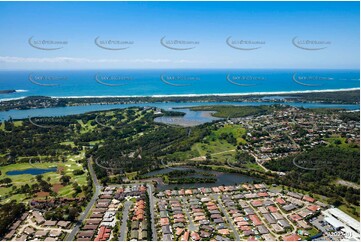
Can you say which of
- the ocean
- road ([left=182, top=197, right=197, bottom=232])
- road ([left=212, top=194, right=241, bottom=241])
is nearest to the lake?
the ocean

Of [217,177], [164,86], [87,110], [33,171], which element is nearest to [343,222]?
[217,177]

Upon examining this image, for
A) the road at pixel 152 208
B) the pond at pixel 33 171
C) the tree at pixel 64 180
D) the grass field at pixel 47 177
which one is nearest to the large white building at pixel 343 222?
the road at pixel 152 208

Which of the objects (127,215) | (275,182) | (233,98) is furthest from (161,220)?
(233,98)

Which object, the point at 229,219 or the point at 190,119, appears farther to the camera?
the point at 190,119

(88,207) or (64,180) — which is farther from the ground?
(64,180)

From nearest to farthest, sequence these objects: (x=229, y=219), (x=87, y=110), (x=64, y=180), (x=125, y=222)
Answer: (x=125, y=222) → (x=229, y=219) → (x=64, y=180) → (x=87, y=110)

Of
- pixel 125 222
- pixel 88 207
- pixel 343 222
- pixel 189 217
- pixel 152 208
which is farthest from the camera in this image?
pixel 88 207

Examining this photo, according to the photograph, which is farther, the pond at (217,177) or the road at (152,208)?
the pond at (217,177)

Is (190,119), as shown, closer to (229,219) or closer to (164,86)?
(229,219)

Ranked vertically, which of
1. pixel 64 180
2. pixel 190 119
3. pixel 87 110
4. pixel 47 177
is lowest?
pixel 47 177

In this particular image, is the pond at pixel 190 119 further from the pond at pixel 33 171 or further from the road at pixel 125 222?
the road at pixel 125 222

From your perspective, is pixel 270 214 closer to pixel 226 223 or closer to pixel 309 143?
pixel 226 223
